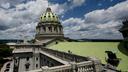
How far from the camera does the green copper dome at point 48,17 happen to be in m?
65.8

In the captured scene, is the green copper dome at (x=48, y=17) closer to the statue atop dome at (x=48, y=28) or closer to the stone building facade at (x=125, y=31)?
the statue atop dome at (x=48, y=28)

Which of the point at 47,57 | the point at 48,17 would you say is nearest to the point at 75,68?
the point at 47,57

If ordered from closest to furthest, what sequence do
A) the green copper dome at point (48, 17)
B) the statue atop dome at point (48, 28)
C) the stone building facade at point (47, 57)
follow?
the stone building facade at point (47, 57) < the statue atop dome at point (48, 28) < the green copper dome at point (48, 17)

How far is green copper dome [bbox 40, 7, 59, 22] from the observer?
65750 mm

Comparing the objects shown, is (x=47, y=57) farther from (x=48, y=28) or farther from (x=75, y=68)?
(x=48, y=28)

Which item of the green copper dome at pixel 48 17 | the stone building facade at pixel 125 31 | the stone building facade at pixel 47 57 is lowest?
the stone building facade at pixel 47 57

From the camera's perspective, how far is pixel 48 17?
6662 centimetres

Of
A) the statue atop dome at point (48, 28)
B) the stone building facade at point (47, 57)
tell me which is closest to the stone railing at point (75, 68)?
the stone building facade at point (47, 57)

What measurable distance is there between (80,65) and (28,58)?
38.2 metres

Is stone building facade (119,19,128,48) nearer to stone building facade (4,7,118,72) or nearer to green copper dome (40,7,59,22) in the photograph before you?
stone building facade (4,7,118,72)

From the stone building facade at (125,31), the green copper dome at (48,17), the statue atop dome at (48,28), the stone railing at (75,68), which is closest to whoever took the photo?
the stone railing at (75,68)

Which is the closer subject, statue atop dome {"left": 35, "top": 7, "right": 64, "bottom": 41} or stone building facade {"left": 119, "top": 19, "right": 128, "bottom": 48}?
stone building facade {"left": 119, "top": 19, "right": 128, "bottom": 48}

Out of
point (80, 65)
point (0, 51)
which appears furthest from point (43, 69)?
point (0, 51)

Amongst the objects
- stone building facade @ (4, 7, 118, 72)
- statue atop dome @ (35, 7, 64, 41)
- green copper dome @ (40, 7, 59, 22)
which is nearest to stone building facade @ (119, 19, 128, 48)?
stone building facade @ (4, 7, 118, 72)
